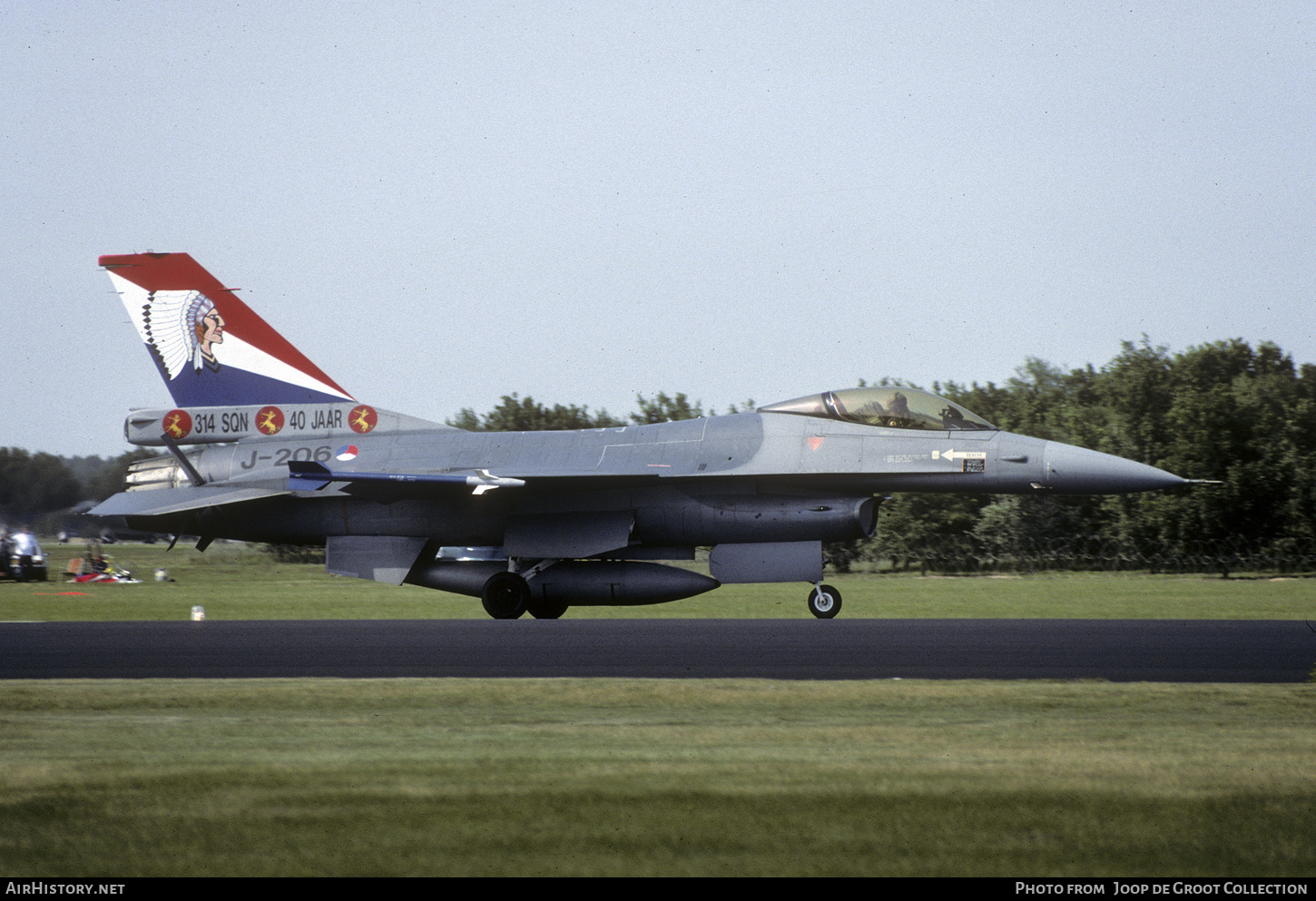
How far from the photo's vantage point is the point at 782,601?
67.2 feet

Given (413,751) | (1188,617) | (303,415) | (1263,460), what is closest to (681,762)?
(413,751)

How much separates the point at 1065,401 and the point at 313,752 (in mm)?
48137

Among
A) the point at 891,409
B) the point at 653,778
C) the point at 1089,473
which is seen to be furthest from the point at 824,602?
the point at 653,778

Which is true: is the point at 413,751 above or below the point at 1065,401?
below

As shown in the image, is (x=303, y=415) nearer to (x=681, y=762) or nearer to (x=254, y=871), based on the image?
(x=681, y=762)

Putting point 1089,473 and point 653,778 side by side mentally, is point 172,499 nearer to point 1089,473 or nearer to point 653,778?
point 1089,473

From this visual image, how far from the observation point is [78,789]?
17.7 ft

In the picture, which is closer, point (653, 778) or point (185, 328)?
point (653, 778)

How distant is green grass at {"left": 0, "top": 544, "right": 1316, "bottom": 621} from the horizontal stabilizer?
1594 millimetres

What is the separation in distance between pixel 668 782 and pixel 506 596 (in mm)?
12351

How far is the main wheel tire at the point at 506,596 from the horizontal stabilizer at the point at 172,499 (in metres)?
3.35

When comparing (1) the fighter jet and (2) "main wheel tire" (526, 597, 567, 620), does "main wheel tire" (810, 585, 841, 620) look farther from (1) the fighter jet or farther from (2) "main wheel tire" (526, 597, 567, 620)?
(2) "main wheel tire" (526, 597, 567, 620)

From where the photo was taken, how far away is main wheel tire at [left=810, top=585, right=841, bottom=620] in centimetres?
1606

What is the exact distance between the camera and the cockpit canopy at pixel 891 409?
1636 cm
